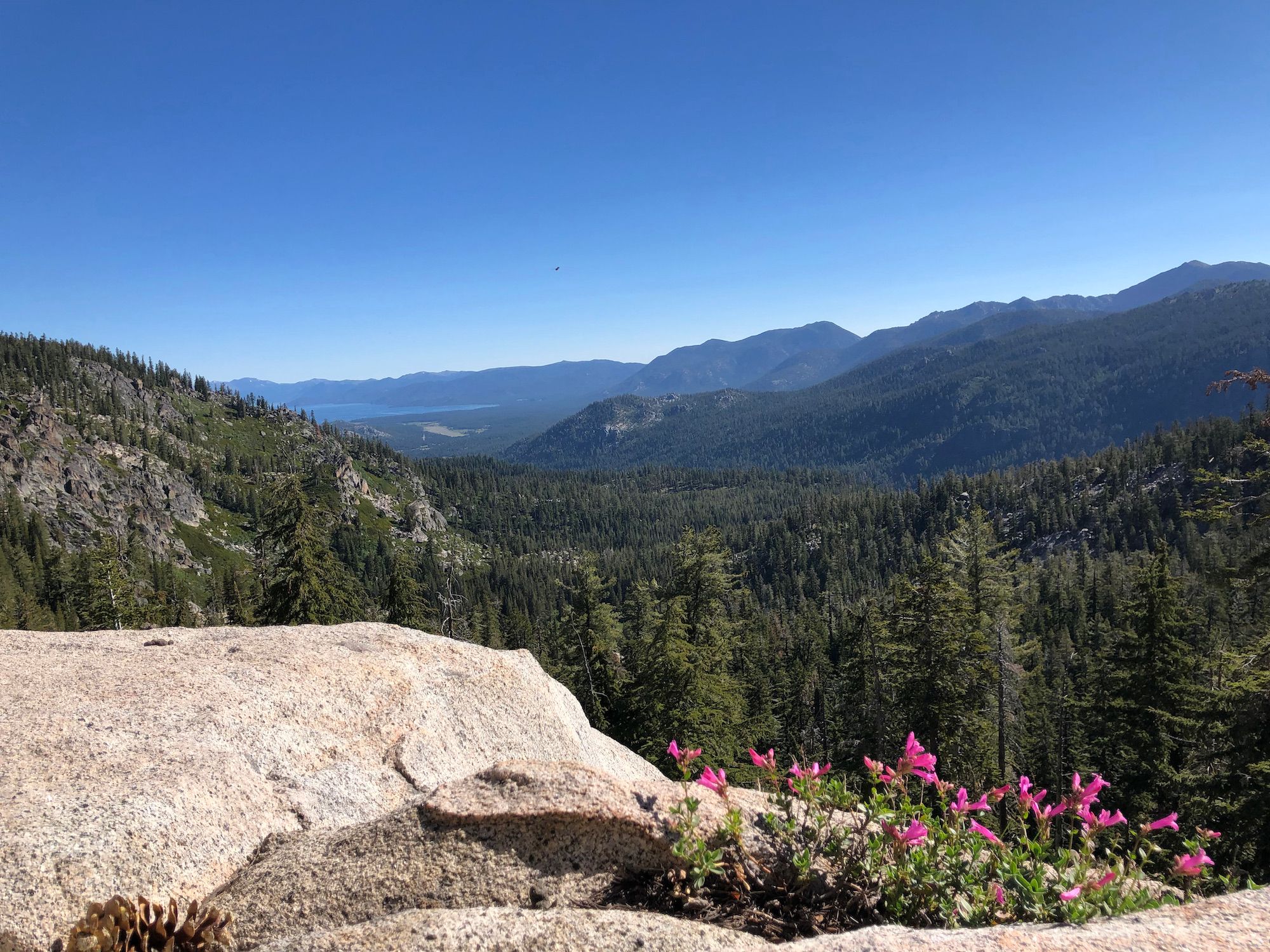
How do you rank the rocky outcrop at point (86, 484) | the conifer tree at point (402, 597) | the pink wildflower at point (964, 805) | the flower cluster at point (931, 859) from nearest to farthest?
1. the flower cluster at point (931, 859)
2. the pink wildflower at point (964, 805)
3. the conifer tree at point (402, 597)
4. the rocky outcrop at point (86, 484)

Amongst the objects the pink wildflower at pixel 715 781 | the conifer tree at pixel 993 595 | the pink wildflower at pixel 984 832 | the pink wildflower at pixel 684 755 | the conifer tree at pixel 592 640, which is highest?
the pink wildflower at pixel 684 755

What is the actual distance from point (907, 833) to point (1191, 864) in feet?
6.23

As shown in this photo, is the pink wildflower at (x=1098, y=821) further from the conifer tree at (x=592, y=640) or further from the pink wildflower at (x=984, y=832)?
the conifer tree at (x=592, y=640)

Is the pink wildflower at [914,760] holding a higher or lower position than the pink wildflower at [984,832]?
higher

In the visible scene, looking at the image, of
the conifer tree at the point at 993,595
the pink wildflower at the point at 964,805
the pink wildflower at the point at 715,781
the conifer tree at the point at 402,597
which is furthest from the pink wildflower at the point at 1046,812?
the conifer tree at the point at 402,597

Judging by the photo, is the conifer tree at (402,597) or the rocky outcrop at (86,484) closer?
the conifer tree at (402,597)

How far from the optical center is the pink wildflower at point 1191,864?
4112mm

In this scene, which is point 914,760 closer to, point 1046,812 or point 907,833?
point 907,833

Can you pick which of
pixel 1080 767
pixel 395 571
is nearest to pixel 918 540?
pixel 1080 767

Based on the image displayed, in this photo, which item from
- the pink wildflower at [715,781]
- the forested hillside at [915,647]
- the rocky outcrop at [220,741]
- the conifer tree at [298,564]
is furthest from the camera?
the conifer tree at [298,564]

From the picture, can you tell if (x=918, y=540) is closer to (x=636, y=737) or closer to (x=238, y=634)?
(x=636, y=737)

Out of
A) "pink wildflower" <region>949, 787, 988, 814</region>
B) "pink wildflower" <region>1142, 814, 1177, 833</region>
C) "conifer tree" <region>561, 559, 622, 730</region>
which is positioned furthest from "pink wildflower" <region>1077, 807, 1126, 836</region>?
"conifer tree" <region>561, 559, 622, 730</region>

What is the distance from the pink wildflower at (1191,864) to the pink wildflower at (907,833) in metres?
1.62

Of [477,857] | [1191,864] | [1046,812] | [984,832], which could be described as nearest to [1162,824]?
[1191,864]
